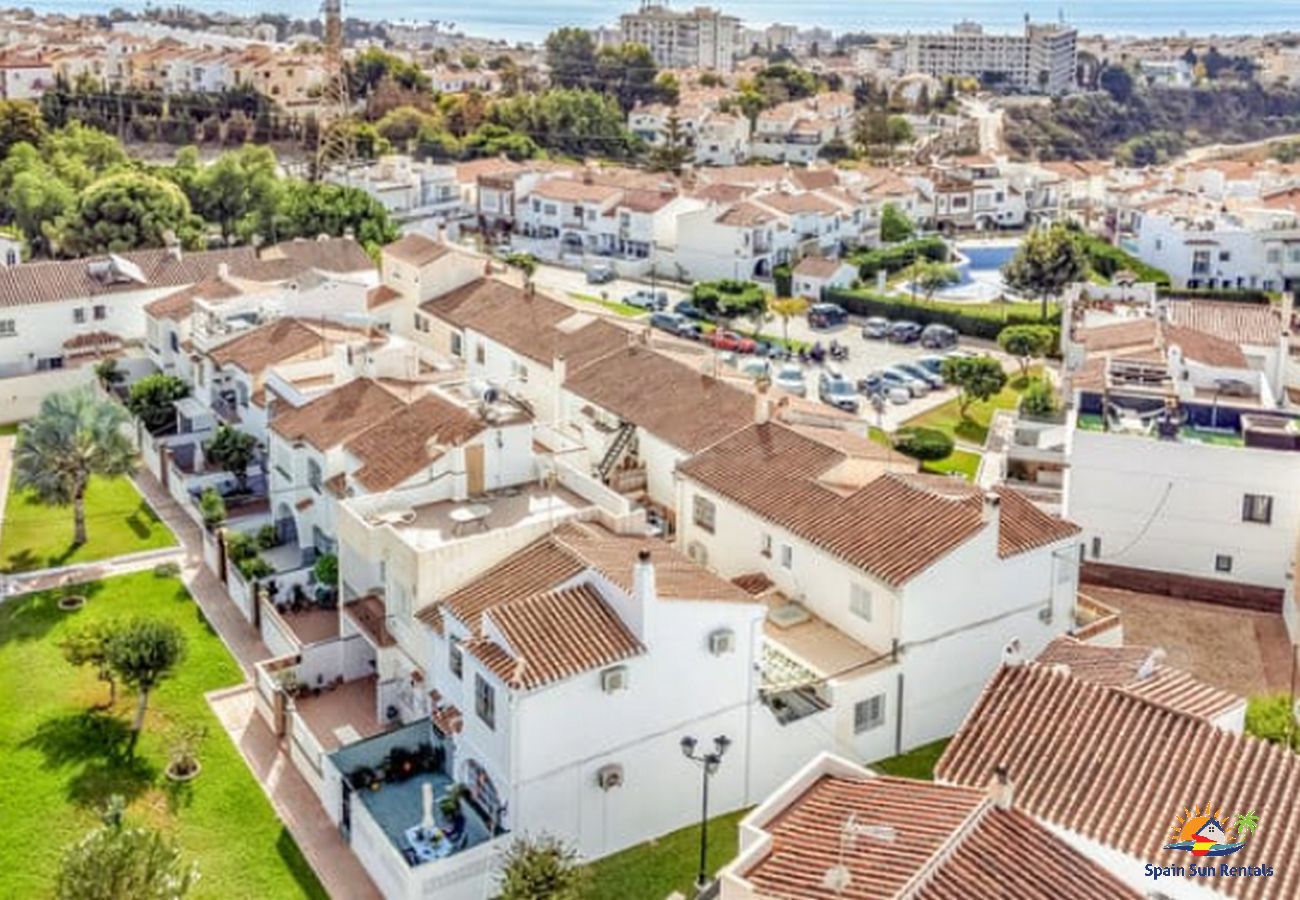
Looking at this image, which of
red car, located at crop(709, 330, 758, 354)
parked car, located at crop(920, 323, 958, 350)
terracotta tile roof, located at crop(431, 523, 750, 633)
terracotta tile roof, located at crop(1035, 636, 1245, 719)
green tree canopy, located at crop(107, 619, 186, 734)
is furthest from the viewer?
parked car, located at crop(920, 323, 958, 350)

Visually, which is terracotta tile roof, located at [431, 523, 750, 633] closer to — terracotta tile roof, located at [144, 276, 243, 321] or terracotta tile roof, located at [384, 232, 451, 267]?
terracotta tile roof, located at [144, 276, 243, 321]

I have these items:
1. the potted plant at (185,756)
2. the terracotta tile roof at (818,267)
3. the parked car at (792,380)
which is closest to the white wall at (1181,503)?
the parked car at (792,380)

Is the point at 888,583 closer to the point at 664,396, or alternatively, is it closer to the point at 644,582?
the point at 644,582

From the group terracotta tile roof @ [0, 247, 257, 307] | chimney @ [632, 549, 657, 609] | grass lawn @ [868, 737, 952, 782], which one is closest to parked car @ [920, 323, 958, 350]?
terracotta tile roof @ [0, 247, 257, 307]

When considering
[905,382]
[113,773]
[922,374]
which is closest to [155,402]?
[113,773]

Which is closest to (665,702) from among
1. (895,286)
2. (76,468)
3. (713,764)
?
(713,764)

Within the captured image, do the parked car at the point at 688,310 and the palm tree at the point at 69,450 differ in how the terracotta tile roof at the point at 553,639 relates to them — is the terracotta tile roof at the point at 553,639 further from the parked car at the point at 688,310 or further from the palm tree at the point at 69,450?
the parked car at the point at 688,310
